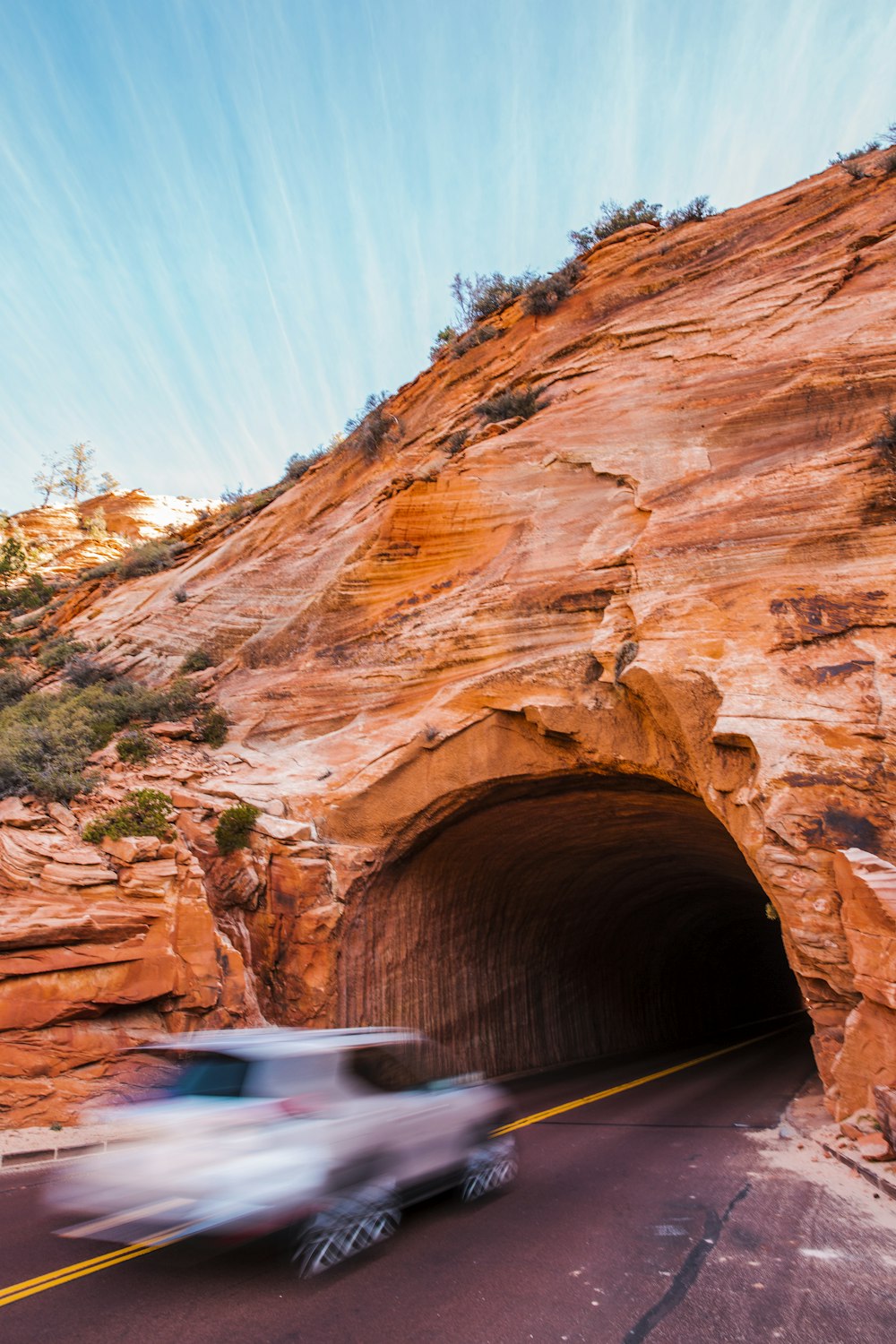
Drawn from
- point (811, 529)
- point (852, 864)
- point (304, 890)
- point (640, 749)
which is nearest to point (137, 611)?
point (304, 890)

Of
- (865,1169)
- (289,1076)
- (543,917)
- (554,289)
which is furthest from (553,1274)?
(554,289)

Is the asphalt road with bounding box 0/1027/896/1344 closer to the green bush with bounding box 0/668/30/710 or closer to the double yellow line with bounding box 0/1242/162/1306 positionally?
the double yellow line with bounding box 0/1242/162/1306

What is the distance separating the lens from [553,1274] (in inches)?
187

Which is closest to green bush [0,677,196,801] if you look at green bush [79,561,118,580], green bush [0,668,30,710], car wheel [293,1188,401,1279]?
green bush [0,668,30,710]

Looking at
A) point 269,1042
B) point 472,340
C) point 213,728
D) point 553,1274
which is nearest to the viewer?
point 553,1274

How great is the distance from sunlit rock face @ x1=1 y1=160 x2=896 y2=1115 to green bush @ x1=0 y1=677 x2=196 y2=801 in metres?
1.67

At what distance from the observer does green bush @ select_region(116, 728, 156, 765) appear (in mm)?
14578

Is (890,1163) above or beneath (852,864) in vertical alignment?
beneath

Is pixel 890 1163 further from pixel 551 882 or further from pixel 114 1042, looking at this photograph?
pixel 551 882

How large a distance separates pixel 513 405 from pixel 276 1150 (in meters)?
15.5

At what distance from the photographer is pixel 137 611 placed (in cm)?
2331

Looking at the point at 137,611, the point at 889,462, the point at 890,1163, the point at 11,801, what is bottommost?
the point at 890,1163

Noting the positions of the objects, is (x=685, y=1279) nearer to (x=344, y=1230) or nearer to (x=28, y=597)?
(x=344, y=1230)

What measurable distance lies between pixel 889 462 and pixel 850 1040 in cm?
758
